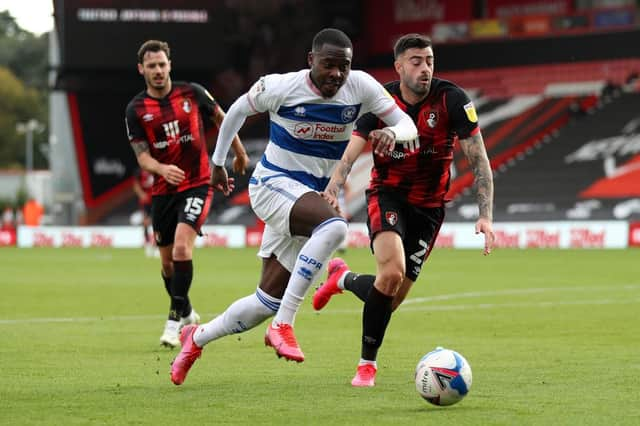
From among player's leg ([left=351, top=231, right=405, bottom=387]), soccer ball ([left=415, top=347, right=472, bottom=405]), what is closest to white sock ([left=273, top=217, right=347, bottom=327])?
player's leg ([left=351, top=231, right=405, bottom=387])

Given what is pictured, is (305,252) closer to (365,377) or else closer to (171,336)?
(365,377)

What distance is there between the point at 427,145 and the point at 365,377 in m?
1.69

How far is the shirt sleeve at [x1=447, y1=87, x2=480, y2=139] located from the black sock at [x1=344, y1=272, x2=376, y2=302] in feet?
4.88

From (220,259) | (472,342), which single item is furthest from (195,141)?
(220,259)

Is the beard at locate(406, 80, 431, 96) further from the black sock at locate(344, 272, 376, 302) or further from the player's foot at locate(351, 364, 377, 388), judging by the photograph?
the player's foot at locate(351, 364, 377, 388)

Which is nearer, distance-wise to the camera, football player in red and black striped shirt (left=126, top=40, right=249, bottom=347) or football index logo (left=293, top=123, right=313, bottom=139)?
football index logo (left=293, top=123, right=313, bottom=139)

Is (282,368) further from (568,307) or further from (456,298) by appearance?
(456,298)

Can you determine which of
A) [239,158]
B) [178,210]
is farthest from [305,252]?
[178,210]

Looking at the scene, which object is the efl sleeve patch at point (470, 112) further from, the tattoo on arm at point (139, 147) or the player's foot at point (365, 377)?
the tattoo on arm at point (139, 147)

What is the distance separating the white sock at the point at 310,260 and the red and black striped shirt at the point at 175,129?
3.87 meters

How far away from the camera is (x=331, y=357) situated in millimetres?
10539

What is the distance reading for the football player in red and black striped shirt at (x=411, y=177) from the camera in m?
8.69

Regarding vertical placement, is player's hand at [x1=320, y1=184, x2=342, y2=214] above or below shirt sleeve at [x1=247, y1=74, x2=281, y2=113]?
below

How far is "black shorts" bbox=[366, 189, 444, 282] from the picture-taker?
Result: 8906mm
